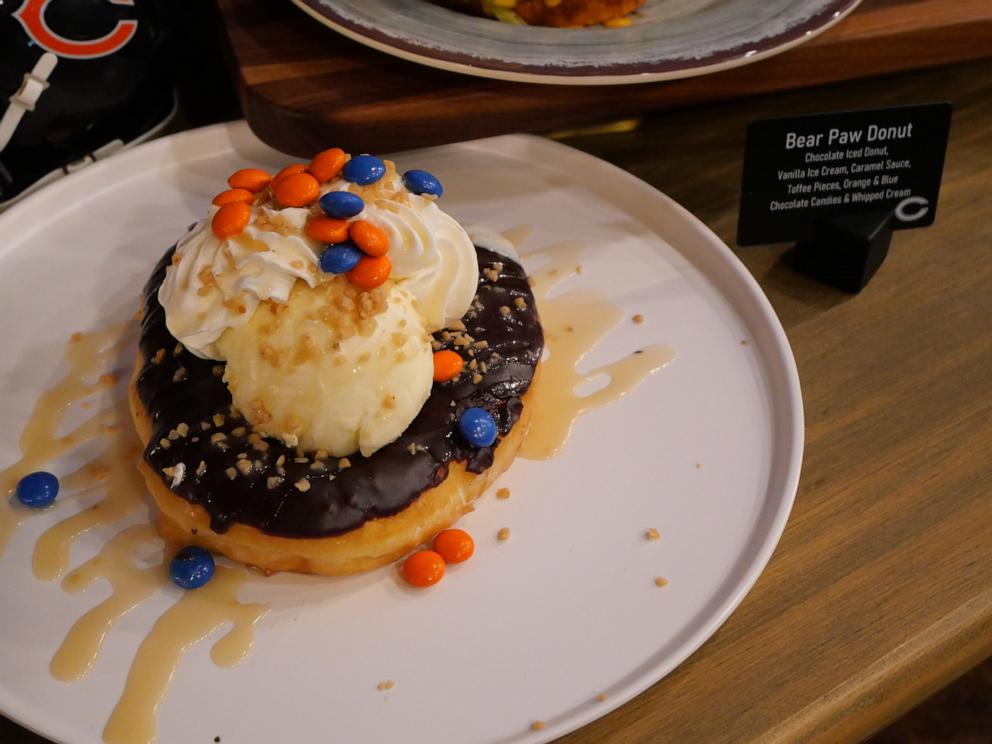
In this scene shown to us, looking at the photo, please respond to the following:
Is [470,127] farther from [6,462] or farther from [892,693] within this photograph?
[892,693]

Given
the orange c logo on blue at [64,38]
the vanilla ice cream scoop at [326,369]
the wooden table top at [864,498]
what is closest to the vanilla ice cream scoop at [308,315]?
the vanilla ice cream scoop at [326,369]

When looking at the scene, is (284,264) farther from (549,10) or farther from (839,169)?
(839,169)

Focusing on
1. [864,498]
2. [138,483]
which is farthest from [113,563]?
[864,498]

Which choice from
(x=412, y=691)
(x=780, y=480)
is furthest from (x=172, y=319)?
(x=780, y=480)

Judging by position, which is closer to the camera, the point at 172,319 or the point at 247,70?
the point at 172,319

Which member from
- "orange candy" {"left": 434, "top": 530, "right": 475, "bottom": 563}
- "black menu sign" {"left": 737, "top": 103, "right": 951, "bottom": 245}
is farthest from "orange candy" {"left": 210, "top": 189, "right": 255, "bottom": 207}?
"black menu sign" {"left": 737, "top": 103, "right": 951, "bottom": 245}

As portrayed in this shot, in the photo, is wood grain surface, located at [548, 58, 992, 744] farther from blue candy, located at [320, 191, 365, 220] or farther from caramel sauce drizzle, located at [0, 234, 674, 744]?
blue candy, located at [320, 191, 365, 220]
